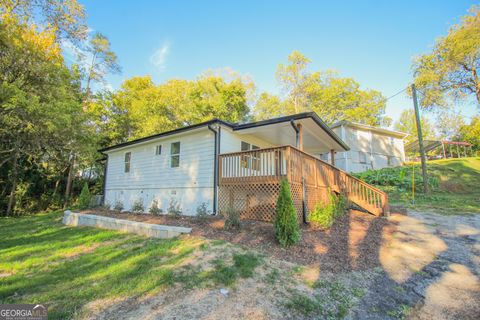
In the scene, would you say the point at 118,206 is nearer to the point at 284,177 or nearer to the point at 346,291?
the point at 284,177

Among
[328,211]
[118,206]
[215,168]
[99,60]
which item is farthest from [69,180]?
[328,211]

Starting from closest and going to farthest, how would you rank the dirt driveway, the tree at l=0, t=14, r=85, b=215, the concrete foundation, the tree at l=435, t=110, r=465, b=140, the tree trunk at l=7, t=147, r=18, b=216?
the dirt driveway → the concrete foundation → the tree at l=0, t=14, r=85, b=215 → the tree trunk at l=7, t=147, r=18, b=216 → the tree at l=435, t=110, r=465, b=140

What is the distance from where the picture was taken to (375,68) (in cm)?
1655

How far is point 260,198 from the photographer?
7.83 m

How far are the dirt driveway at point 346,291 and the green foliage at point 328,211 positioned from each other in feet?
3.98

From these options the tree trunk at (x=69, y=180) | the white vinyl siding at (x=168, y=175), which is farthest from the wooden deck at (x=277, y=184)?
the tree trunk at (x=69, y=180)

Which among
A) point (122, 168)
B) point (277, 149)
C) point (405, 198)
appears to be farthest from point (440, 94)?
point (122, 168)

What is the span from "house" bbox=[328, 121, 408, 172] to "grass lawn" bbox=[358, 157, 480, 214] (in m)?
3.48

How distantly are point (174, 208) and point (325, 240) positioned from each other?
6.12m

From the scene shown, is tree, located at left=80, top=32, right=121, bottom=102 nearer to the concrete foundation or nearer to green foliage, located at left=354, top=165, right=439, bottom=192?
the concrete foundation

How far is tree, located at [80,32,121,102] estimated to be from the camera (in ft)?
55.5

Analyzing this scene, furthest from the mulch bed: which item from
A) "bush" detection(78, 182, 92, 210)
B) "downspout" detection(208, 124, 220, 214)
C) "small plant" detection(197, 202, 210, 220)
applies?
"bush" detection(78, 182, 92, 210)

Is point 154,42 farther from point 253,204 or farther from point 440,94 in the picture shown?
point 440,94

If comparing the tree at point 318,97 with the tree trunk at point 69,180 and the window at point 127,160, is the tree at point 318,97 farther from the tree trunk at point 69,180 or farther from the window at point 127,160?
the tree trunk at point 69,180
